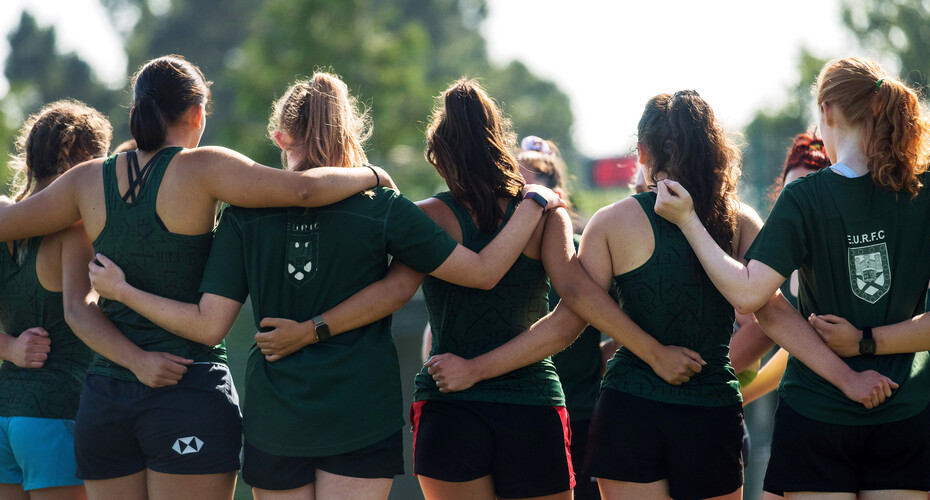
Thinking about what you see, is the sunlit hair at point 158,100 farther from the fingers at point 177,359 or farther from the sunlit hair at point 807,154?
the sunlit hair at point 807,154

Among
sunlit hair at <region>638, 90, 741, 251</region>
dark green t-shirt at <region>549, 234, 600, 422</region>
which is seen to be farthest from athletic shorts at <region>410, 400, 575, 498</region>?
sunlit hair at <region>638, 90, 741, 251</region>

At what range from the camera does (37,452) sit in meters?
3.16

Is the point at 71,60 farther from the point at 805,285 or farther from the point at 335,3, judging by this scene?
the point at 805,285

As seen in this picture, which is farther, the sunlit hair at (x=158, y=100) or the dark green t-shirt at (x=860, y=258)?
the sunlit hair at (x=158, y=100)

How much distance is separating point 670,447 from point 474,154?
1161 millimetres

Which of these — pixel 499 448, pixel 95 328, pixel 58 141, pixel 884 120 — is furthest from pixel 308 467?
pixel 884 120

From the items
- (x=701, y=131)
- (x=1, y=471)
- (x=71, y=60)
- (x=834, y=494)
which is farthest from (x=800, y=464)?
(x=71, y=60)

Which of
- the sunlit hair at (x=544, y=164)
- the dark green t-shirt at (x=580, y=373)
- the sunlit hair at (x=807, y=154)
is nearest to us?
the dark green t-shirt at (x=580, y=373)

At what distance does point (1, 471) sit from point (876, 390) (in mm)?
2998

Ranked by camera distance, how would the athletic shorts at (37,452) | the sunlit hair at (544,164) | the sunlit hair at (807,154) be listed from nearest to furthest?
the athletic shorts at (37,452) < the sunlit hair at (807,154) < the sunlit hair at (544,164)

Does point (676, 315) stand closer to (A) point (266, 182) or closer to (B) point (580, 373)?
(B) point (580, 373)

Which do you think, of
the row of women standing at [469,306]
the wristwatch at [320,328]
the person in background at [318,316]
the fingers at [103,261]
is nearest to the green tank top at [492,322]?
the row of women standing at [469,306]

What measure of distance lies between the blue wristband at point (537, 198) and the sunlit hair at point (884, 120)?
969mm

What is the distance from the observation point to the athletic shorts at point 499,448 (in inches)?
113
